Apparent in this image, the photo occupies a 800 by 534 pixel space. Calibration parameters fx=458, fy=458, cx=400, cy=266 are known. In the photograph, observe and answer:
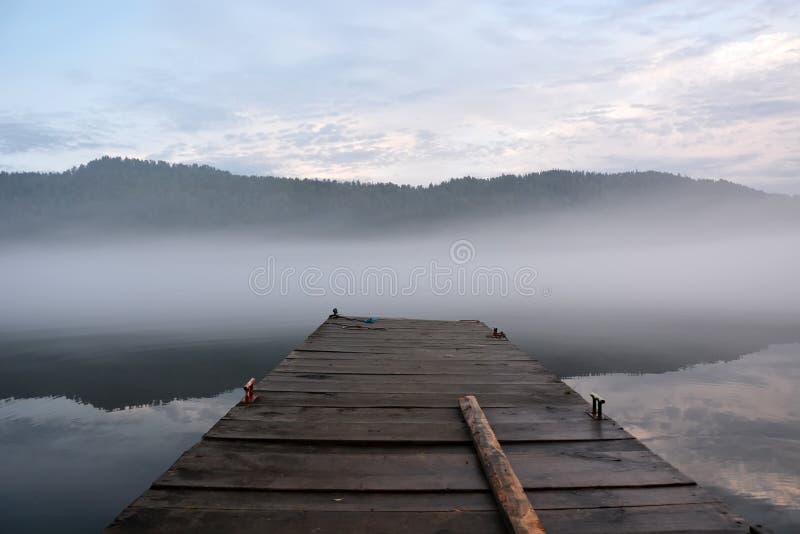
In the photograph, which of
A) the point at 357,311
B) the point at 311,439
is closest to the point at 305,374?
the point at 311,439

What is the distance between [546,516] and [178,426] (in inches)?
366

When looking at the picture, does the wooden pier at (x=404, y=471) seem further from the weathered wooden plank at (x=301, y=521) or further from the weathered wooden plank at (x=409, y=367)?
the weathered wooden plank at (x=409, y=367)

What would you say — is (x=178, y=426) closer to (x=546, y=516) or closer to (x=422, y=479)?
(x=422, y=479)

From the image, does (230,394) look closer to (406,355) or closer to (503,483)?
(406,355)

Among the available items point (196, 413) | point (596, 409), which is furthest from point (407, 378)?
point (196, 413)

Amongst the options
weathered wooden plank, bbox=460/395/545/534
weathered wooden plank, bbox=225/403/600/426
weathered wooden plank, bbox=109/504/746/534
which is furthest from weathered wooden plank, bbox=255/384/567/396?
weathered wooden plank, bbox=109/504/746/534

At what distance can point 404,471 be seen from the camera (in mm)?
3625

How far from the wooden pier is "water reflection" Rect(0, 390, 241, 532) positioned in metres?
3.48

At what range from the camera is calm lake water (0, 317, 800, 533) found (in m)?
7.04

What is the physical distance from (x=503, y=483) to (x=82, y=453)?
872 centimetres

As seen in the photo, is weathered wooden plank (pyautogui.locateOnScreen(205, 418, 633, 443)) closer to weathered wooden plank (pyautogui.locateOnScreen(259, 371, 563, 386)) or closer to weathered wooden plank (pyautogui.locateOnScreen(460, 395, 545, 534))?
weathered wooden plank (pyautogui.locateOnScreen(460, 395, 545, 534))

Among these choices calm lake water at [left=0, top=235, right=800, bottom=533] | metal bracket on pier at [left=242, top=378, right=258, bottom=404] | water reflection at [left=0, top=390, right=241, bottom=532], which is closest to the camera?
metal bracket on pier at [left=242, top=378, right=258, bottom=404]

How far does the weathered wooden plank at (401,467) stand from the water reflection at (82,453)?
4210mm

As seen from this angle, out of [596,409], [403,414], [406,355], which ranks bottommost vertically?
[406,355]
